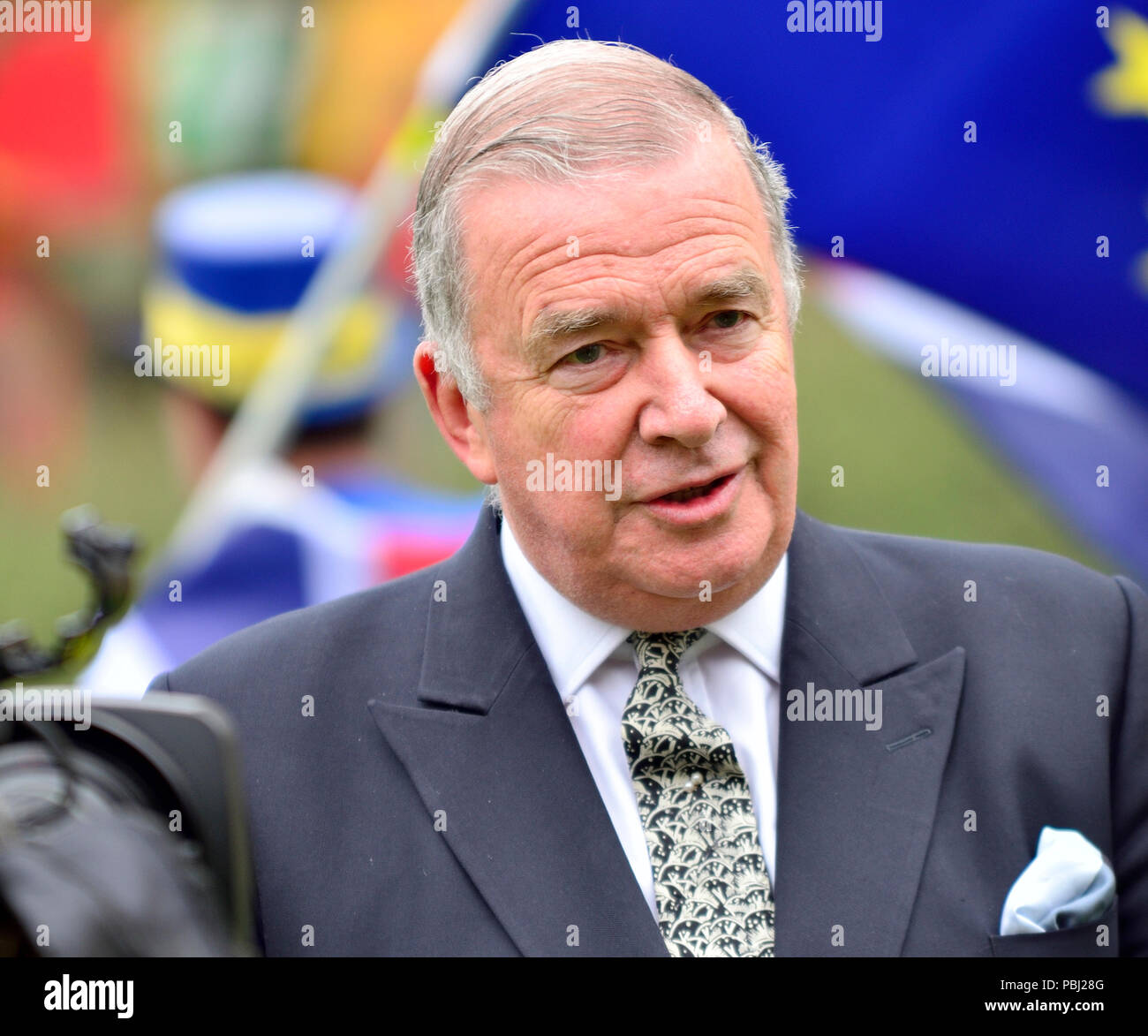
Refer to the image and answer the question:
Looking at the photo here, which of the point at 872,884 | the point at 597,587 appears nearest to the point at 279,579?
the point at 597,587

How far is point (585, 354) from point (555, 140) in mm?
318

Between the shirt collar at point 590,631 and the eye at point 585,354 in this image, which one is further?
the shirt collar at point 590,631

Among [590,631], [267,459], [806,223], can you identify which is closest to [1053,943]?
[590,631]

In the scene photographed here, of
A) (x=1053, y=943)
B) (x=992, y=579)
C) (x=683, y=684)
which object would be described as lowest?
(x=1053, y=943)

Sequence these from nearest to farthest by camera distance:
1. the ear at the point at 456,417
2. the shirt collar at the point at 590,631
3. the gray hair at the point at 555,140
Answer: the gray hair at the point at 555,140 < the shirt collar at the point at 590,631 < the ear at the point at 456,417

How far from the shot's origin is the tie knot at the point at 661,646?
2150mm

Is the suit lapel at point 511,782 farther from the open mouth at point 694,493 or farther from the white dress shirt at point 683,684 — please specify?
the open mouth at point 694,493

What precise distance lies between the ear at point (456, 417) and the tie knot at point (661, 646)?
1.23 feet

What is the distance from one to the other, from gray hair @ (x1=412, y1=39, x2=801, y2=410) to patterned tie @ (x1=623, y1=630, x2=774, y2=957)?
0.58 meters

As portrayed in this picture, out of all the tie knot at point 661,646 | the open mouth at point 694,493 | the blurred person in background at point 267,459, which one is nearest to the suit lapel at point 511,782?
the tie knot at point 661,646

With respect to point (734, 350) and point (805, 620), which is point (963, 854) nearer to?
A: point (805, 620)

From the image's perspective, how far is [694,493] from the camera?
2045 mm

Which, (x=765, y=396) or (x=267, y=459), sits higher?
(x=267, y=459)

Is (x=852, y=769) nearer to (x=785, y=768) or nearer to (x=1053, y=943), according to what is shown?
(x=785, y=768)
